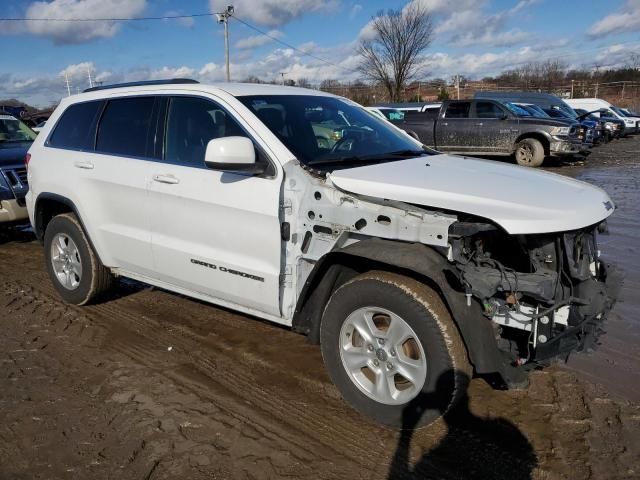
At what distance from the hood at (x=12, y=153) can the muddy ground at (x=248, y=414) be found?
3.94 meters

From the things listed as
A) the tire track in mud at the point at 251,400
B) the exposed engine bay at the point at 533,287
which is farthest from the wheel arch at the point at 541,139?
the tire track in mud at the point at 251,400

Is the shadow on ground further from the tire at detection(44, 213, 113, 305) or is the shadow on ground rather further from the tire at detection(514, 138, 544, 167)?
the tire at detection(514, 138, 544, 167)

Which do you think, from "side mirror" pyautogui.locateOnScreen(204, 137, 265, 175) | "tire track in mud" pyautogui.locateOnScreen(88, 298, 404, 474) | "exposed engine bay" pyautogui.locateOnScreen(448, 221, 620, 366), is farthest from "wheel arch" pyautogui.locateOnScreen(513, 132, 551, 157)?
"side mirror" pyautogui.locateOnScreen(204, 137, 265, 175)

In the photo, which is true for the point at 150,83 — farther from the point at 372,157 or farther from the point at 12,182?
the point at 12,182

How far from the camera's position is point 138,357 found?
160 inches

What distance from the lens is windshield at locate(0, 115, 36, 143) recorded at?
897 cm

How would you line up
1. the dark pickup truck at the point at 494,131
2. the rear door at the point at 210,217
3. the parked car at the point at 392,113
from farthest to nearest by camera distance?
1. the parked car at the point at 392,113
2. the dark pickup truck at the point at 494,131
3. the rear door at the point at 210,217

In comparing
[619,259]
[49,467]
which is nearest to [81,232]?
[49,467]

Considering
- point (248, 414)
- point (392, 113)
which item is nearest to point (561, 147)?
point (392, 113)

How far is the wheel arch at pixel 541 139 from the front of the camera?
1471 cm

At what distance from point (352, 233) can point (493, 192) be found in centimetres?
79

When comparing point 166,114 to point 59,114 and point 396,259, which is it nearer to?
point 59,114

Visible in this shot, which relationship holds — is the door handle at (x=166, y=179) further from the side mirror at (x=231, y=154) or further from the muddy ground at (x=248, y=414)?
the muddy ground at (x=248, y=414)

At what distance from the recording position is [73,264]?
5.10m
